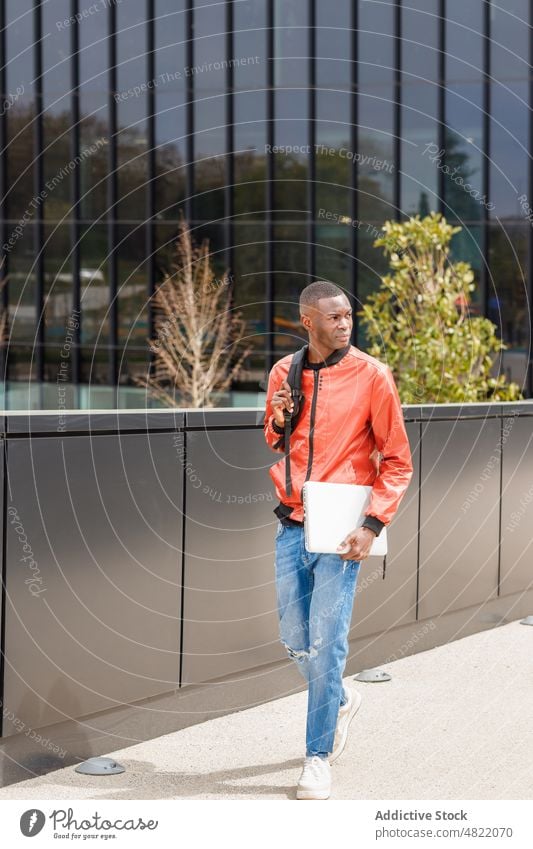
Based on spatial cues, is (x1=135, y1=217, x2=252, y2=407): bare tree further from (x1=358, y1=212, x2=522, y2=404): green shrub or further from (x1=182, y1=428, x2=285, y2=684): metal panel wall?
(x1=182, y1=428, x2=285, y2=684): metal panel wall

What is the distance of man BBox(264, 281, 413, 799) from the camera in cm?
496

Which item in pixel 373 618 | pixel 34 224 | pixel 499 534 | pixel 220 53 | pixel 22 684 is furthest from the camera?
pixel 34 224

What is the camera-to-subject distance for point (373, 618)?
7395 millimetres

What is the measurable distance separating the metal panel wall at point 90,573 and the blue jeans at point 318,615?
0.88m

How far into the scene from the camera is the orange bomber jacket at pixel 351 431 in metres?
4.98

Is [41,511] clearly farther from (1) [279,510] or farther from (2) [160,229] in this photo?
(2) [160,229]

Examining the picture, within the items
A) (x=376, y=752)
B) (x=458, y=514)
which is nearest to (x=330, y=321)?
(x=376, y=752)

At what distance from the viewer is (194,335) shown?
2169cm

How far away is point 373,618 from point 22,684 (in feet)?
9.28

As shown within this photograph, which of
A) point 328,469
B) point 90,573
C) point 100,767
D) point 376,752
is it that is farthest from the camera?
point 376,752

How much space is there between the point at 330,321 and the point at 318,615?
3.97 ft

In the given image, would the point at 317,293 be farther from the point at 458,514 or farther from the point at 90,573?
the point at 458,514
